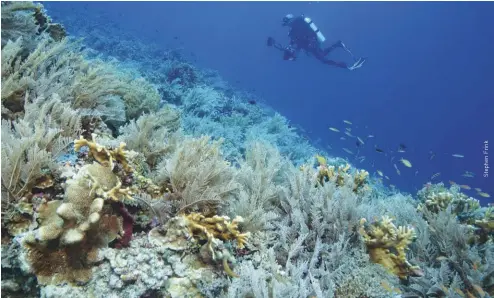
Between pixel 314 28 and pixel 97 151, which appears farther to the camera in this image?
pixel 314 28

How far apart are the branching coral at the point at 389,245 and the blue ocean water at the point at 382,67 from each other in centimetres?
7663

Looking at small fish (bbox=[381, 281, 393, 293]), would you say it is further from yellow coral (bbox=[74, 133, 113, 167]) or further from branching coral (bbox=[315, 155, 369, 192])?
yellow coral (bbox=[74, 133, 113, 167])

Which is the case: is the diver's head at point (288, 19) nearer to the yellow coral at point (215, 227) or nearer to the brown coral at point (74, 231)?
the yellow coral at point (215, 227)

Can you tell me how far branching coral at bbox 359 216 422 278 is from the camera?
→ 3420 mm

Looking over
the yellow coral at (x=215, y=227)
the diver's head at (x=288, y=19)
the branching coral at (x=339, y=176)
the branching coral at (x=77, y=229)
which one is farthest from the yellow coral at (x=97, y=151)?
the diver's head at (x=288, y=19)

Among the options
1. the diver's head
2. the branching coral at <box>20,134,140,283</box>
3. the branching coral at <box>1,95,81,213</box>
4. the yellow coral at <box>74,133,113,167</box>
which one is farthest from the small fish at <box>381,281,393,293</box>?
the diver's head

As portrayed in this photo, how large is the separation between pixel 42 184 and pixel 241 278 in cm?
190

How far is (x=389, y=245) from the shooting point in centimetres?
344

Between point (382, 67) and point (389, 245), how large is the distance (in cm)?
17607

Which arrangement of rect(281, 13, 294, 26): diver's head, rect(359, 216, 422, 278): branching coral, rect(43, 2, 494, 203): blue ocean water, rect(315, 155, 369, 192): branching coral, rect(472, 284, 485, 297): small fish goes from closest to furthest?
rect(472, 284, 485, 297): small fish
rect(359, 216, 422, 278): branching coral
rect(315, 155, 369, 192): branching coral
rect(281, 13, 294, 26): diver's head
rect(43, 2, 494, 203): blue ocean water

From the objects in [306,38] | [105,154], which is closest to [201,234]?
[105,154]

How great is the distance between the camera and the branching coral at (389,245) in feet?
11.2

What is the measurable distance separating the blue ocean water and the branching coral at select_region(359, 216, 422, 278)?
76632mm

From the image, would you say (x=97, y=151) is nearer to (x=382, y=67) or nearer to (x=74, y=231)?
(x=74, y=231)
